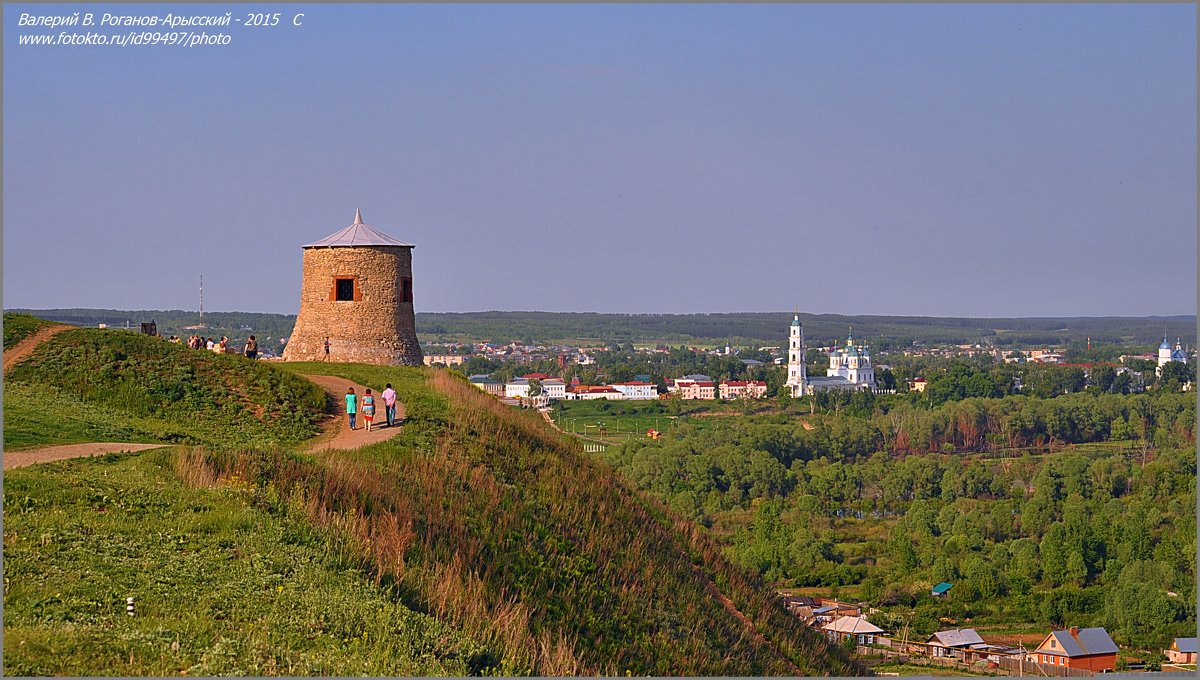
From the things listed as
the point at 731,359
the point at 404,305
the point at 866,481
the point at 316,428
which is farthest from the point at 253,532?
the point at 731,359

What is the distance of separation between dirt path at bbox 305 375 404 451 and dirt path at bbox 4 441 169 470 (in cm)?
196

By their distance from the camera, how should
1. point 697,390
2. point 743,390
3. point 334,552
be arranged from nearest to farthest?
point 334,552
point 697,390
point 743,390

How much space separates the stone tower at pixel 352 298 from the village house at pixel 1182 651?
21288 mm

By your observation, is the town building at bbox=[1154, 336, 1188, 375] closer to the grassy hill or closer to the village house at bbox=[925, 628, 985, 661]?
the village house at bbox=[925, 628, 985, 661]

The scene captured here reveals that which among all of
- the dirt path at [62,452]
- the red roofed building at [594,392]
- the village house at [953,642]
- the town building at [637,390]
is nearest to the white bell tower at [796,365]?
the town building at [637,390]

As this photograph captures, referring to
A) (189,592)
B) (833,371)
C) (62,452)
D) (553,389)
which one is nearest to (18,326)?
(62,452)

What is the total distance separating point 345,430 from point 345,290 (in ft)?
20.2

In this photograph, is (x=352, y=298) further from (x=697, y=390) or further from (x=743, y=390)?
(x=743, y=390)

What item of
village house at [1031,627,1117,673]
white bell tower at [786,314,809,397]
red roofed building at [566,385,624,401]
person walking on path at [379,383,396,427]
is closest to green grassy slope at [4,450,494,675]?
person walking on path at [379,383,396,427]

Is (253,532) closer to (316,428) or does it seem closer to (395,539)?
(395,539)

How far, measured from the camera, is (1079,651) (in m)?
30.8

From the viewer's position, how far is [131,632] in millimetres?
6902

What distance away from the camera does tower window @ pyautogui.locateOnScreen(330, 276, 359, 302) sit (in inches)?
823

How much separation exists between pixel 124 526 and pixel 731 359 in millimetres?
121145
